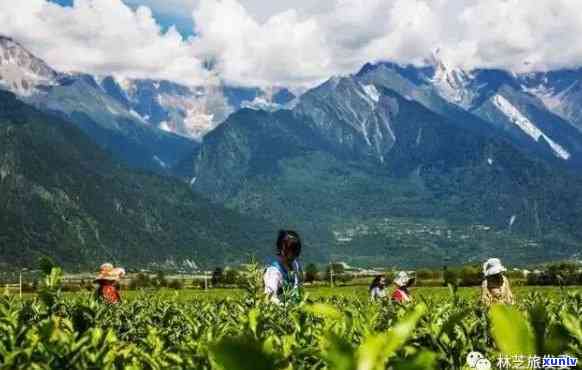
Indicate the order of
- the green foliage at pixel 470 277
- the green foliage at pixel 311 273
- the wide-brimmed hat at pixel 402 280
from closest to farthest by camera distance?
the wide-brimmed hat at pixel 402 280 → the green foliage at pixel 470 277 → the green foliage at pixel 311 273

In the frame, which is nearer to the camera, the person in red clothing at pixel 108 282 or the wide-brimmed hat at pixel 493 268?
the wide-brimmed hat at pixel 493 268

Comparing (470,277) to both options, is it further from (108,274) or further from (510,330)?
(510,330)

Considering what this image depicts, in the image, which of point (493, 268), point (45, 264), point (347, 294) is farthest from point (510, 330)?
point (347, 294)

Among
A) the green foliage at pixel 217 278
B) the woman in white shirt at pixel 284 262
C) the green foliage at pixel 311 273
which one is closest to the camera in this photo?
the woman in white shirt at pixel 284 262

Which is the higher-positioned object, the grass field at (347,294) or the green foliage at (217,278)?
the green foliage at (217,278)

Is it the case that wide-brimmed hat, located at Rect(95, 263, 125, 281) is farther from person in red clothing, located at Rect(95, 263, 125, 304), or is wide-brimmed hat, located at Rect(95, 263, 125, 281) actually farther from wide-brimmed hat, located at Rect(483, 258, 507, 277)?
wide-brimmed hat, located at Rect(483, 258, 507, 277)

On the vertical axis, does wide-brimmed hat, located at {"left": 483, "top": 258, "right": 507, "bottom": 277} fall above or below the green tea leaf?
above

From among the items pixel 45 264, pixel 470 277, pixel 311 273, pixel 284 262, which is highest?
pixel 311 273

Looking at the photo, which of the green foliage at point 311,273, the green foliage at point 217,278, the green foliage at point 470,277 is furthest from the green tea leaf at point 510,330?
the green foliage at point 311,273

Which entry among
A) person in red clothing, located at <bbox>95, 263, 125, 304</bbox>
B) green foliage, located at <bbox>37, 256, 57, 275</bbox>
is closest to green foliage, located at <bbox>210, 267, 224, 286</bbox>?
person in red clothing, located at <bbox>95, 263, 125, 304</bbox>

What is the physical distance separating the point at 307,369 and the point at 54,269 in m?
1.66

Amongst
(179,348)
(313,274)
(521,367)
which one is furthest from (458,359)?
(313,274)

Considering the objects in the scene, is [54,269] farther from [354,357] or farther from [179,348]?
[354,357]

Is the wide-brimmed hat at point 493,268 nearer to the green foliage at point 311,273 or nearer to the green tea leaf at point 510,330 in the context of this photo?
the green tea leaf at point 510,330
